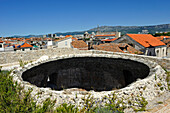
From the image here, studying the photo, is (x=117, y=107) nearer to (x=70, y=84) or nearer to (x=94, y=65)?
(x=94, y=65)

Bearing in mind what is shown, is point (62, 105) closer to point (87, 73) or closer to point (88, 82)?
point (87, 73)

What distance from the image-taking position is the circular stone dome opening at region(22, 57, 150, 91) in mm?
10273

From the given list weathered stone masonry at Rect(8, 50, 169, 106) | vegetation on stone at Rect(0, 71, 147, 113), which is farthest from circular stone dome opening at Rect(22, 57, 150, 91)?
vegetation on stone at Rect(0, 71, 147, 113)

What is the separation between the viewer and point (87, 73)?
1314 cm

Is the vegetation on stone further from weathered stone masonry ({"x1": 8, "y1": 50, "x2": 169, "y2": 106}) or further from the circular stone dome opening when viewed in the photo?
the circular stone dome opening

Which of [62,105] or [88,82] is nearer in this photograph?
[62,105]

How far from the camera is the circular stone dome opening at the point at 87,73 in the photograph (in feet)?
33.7

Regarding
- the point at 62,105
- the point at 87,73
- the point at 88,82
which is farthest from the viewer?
the point at 88,82

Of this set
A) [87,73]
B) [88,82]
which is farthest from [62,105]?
[88,82]

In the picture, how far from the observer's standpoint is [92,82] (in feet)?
43.5

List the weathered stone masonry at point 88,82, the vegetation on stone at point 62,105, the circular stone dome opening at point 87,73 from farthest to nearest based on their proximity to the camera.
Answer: the circular stone dome opening at point 87,73
the weathered stone masonry at point 88,82
the vegetation on stone at point 62,105

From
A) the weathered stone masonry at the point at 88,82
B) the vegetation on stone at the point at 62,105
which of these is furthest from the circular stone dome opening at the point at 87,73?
the vegetation on stone at the point at 62,105

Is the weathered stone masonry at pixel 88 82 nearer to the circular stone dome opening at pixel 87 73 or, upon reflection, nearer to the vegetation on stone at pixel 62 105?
the circular stone dome opening at pixel 87 73

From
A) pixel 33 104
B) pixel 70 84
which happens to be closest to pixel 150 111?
pixel 33 104
